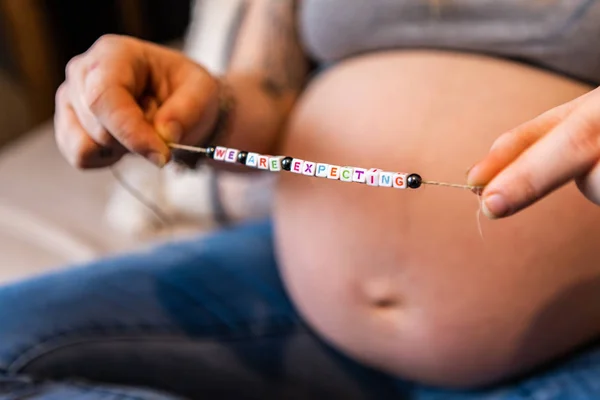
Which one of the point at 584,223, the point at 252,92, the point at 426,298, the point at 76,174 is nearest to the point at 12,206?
the point at 76,174

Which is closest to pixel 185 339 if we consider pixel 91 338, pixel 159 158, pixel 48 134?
pixel 91 338

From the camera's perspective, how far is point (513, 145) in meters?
0.36

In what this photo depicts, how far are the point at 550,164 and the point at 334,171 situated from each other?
0.13 m

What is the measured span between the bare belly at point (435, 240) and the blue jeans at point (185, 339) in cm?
5

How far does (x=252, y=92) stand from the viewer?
676 mm

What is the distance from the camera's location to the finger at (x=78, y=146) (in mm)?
491

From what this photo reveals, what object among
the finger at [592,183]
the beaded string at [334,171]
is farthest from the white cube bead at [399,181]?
the finger at [592,183]

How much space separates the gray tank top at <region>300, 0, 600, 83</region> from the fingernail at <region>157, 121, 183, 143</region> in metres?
0.24

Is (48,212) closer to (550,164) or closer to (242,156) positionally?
(242,156)

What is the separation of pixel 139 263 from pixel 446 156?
36 centimetres

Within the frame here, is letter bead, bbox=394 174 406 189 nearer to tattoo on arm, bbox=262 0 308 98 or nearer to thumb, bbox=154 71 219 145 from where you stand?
thumb, bbox=154 71 219 145

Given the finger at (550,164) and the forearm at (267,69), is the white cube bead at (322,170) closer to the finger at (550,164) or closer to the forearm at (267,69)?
the finger at (550,164)

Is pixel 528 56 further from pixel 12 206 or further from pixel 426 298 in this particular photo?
pixel 12 206

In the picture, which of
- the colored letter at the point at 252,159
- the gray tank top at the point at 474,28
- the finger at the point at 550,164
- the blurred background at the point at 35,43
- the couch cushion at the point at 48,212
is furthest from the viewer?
the blurred background at the point at 35,43
